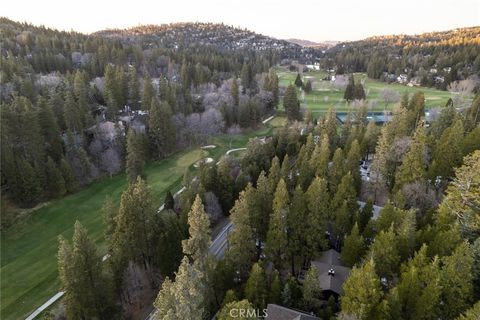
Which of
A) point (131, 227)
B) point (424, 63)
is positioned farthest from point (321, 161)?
point (424, 63)

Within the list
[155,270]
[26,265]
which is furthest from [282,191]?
[26,265]

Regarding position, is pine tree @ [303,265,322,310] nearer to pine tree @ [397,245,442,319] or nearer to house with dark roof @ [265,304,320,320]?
house with dark roof @ [265,304,320,320]

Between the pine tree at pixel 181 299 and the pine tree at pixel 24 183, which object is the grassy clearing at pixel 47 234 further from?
the pine tree at pixel 181 299

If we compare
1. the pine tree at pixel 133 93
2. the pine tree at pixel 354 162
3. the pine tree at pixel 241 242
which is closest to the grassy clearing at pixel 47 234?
the pine tree at pixel 241 242

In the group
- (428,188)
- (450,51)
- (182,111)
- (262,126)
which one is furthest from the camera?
(450,51)

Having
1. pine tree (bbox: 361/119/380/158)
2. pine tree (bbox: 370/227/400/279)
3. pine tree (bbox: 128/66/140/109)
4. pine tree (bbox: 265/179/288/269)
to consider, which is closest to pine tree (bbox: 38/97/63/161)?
pine tree (bbox: 128/66/140/109)

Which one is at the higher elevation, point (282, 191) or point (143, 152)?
point (282, 191)

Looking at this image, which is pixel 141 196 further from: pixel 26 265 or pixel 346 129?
pixel 346 129

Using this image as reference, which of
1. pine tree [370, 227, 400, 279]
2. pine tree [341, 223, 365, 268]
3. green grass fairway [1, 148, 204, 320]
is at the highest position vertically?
pine tree [370, 227, 400, 279]
